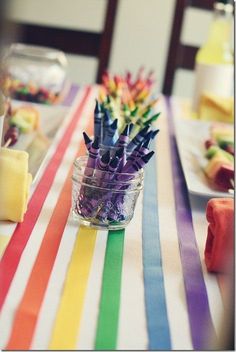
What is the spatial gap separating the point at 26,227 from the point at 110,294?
0.56ft

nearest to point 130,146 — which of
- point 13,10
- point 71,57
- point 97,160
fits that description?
point 97,160

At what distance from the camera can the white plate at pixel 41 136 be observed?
3.30 feet

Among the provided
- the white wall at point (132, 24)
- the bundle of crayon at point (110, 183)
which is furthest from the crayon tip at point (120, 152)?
the white wall at point (132, 24)

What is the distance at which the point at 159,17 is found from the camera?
232 cm

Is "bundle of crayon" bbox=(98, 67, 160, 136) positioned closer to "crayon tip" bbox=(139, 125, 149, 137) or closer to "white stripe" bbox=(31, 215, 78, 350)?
"crayon tip" bbox=(139, 125, 149, 137)

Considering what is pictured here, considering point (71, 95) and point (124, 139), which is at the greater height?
point (124, 139)

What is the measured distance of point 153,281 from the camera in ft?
2.21

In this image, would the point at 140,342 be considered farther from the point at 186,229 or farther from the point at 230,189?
the point at 230,189

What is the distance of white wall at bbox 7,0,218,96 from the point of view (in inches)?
90.6

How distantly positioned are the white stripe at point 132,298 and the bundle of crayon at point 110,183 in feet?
0.12

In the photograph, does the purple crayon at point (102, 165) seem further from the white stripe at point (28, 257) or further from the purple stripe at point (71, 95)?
the purple stripe at point (71, 95)

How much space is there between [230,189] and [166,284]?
327 millimetres

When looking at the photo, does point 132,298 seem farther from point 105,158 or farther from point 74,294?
point 105,158

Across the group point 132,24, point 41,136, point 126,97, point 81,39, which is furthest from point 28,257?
point 132,24
